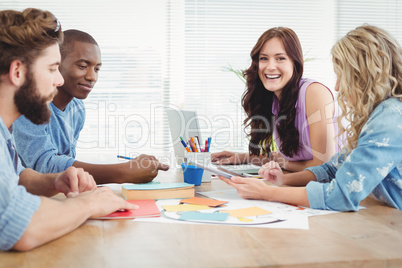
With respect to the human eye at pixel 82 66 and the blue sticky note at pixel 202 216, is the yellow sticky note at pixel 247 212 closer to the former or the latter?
the blue sticky note at pixel 202 216

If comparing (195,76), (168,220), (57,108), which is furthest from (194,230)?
(195,76)

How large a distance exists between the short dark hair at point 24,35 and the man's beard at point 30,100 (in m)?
0.05

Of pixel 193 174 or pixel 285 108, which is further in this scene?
pixel 285 108

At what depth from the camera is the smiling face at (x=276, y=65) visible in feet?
6.91

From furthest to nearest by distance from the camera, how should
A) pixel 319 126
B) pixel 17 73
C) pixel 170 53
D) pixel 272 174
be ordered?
pixel 170 53, pixel 319 126, pixel 272 174, pixel 17 73

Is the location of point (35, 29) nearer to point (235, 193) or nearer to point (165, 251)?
point (165, 251)

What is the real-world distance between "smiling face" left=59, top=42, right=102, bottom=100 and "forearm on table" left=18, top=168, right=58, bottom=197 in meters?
0.71

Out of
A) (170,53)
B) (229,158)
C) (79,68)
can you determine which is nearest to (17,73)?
(79,68)

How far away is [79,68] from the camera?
1.93m

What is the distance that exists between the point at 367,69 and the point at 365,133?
211mm

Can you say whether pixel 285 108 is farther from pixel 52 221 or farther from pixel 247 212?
pixel 52 221

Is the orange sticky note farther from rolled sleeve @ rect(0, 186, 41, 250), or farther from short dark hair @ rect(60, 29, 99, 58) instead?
short dark hair @ rect(60, 29, 99, 58)

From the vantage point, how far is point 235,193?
1.33 meters

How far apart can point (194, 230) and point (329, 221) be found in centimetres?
36
